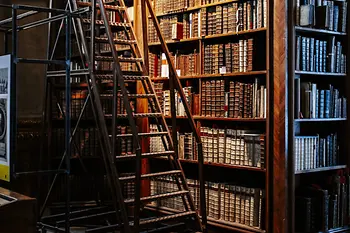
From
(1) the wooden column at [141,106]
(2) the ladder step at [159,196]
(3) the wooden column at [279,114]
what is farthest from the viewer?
(1) the wooden column at [141,106]

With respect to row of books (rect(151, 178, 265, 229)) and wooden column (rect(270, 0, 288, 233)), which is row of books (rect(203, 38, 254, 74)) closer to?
wooden column (rect(270, 0, 288, 233))

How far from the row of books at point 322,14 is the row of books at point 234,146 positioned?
3.40 ft

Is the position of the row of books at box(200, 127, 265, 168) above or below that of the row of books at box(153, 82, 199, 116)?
below

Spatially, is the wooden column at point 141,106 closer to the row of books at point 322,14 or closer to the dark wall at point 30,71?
the dark wall at point 30,71

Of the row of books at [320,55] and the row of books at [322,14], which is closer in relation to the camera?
the row of books at [322,14]

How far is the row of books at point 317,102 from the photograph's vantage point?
464 cm

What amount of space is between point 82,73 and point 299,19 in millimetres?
1847

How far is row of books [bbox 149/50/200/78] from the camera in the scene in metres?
5.34

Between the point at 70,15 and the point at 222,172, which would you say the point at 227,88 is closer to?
the point at 222,172

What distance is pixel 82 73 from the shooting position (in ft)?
14.8

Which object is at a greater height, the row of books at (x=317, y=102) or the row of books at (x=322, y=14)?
the row of books at (x=322, y=14)

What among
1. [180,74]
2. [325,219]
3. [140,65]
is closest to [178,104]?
[180,74]

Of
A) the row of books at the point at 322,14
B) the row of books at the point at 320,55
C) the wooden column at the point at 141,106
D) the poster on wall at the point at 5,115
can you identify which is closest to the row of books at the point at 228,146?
the wooden column at the point at 141,106

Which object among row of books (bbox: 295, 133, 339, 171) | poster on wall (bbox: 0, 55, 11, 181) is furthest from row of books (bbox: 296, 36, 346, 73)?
poster on wall (bbox: 0, 55, 11, 181)
